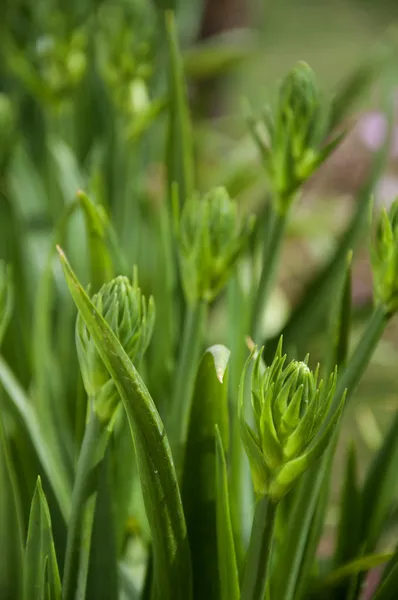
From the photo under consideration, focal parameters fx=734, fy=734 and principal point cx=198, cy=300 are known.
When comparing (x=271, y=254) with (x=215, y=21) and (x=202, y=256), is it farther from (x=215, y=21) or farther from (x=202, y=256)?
(x=215, y=21)

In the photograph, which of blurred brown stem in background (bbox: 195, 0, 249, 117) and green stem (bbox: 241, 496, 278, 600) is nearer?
green stem (bbox: 241, 496, 278, 600)

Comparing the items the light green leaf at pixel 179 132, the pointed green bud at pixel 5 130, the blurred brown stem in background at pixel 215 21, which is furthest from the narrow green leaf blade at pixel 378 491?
the blurred brown stem in background at pixel 215 21

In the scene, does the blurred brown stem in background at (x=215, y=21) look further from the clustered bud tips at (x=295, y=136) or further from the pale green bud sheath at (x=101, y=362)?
the pale green bud sheath at (x=101, y=362)

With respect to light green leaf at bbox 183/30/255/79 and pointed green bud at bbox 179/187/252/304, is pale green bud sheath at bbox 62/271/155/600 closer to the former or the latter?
pointed green bud at bbox 179/187/252/304

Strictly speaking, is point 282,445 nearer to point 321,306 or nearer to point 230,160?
point 321,306

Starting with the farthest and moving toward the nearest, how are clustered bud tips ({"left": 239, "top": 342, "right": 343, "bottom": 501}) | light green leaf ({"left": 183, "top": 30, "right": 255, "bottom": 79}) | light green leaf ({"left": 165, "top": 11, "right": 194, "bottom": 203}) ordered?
light green leaf ({"left": 183, "top": 30, "right": 255, "bottom": 79}) → light green leaf ({"left": 165, "top": 11, "right": 194, "bottom": 203}) → clustered bud tips ({"left": 239, "top": 342, "right": 343, "bottom": 501})

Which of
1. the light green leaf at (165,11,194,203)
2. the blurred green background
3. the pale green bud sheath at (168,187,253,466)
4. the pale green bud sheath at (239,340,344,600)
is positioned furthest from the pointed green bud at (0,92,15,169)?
the pale green bud sheath at (239,340,344,600)

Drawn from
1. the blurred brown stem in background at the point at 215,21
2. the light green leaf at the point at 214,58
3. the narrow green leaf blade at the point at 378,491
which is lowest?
the narrow green leaf blade at the point at 378,491

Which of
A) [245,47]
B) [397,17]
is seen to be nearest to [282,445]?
[245,47]

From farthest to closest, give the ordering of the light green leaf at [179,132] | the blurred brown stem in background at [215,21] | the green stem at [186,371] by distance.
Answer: the blurred brown stem in background at [215,21] → the light green leaf at [179,132] → the green stem at [186,371]
